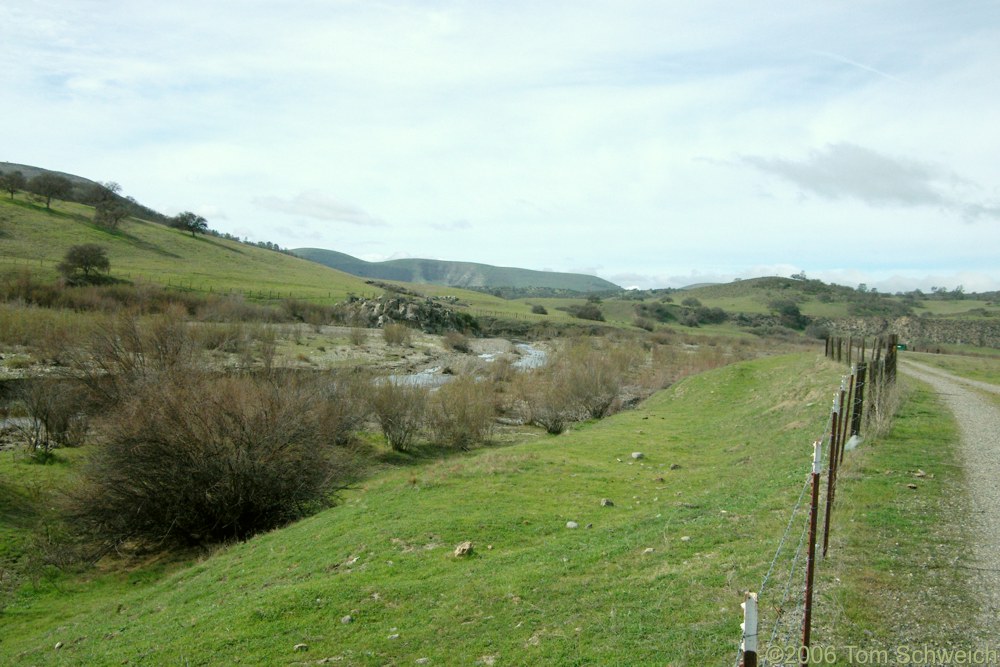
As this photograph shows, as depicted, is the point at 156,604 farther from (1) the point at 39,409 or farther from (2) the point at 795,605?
(1) the point at 39,409

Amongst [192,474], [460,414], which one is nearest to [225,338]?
[460,414]

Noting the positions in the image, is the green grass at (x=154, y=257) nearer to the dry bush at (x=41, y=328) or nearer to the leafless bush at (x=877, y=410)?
the dry bush at (x=41, y=328)

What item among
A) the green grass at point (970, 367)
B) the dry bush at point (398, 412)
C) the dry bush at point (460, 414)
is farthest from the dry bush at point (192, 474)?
the green grass at point (970, 367)

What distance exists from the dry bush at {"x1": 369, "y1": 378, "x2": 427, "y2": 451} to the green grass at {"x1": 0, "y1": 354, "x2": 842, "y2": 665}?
1041 cm

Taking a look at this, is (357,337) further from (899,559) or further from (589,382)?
(899,559)

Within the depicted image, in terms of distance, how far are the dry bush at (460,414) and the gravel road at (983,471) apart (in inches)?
833

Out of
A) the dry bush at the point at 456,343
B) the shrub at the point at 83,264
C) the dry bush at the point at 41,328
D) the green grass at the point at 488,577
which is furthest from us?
the dry bush at the point at 456,343

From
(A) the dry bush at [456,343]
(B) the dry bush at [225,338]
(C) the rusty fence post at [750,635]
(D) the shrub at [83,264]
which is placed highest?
(D) the shrub at [83,264]

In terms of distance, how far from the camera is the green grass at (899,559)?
21.2ft

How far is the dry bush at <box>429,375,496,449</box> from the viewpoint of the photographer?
3378 centimetres

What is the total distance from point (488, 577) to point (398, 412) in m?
23.1

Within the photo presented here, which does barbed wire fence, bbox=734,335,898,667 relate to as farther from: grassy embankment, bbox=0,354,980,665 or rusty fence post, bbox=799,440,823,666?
grassy embankment, bbox=0,354,980,665

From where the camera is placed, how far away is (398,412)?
33.1 metres

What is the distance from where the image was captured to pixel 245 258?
132 meters
